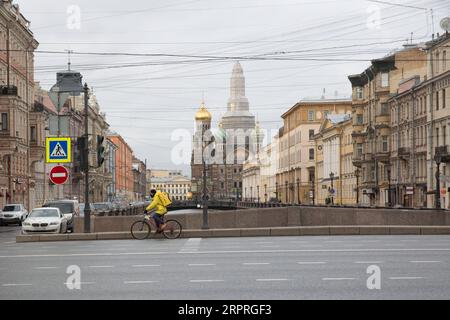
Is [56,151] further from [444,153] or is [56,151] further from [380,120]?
[380,120]

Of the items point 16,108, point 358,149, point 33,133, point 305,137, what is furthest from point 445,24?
point 305,137

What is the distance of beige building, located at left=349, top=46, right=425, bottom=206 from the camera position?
92250mm

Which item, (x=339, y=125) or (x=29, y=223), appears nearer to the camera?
(x=29, y=223)

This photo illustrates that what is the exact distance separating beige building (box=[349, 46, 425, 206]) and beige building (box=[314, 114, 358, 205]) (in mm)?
5817

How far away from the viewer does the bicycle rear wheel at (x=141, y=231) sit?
32062 millimetres

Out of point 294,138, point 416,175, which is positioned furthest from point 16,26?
point 294,138

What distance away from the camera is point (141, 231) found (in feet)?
106

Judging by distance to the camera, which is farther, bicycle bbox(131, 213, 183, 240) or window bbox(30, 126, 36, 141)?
window bbox(30, 126, 36, 141)

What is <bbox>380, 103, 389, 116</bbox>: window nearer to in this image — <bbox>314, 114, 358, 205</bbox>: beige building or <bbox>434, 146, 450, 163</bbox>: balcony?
<bbox>314, 114, 358, 205</bbox>: beige building

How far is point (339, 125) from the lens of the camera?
122 metres

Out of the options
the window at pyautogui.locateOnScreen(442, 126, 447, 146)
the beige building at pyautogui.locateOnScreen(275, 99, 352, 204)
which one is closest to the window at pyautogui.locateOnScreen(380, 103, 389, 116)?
the window at pyautogui.locateOnScreen(442, 126, 447, 146)

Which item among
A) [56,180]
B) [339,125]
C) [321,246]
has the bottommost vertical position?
[321,246]
